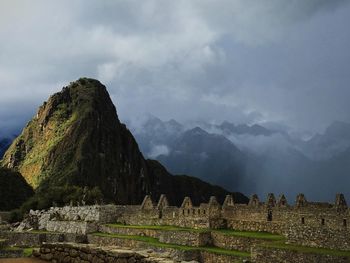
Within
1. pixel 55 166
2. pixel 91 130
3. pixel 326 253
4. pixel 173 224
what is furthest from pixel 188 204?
pixel 91 130

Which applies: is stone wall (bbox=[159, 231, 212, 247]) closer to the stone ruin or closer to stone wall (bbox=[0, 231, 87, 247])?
the stone ruin

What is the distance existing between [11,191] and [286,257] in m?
77.1

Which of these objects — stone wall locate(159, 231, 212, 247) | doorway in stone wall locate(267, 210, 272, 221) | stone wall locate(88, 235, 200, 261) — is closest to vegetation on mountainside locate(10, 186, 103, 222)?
stone wall locate(88, 235, 200, 261)

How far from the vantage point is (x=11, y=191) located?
92.4 metres

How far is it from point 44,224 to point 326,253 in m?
32.3

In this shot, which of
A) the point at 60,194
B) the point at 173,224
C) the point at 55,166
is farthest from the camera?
the point at 55,166

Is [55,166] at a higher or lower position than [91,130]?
lower

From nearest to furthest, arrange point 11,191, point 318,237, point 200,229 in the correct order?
point 318,237 → point 200,229 → point 11,191

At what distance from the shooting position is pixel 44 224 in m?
48.1

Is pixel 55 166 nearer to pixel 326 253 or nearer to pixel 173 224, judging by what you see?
pixel 173 224

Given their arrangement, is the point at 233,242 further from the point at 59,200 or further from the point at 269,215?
the point at 59,200

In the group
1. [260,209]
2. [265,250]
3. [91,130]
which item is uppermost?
[91,130]

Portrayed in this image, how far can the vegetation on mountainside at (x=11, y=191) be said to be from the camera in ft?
282

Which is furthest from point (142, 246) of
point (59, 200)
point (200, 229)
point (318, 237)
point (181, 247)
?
point (59, 200)
